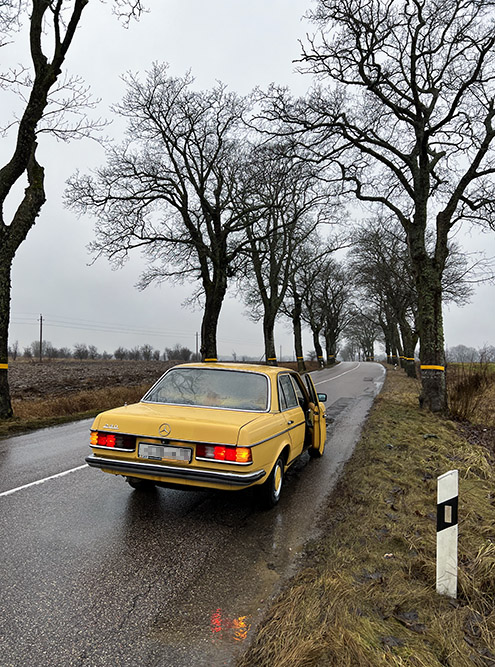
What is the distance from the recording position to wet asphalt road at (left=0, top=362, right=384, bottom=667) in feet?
8.62

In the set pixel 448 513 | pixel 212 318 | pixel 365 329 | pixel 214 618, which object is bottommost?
pixel 214 618

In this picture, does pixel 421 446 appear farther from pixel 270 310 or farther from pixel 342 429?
pixel 270 310

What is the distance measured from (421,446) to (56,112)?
1271cm

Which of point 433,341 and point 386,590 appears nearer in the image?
point 386,590

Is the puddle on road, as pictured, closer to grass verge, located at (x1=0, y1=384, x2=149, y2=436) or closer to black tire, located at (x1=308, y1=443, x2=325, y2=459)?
black tire, located at (x1=308, y1=443, x2=325, y2=459)

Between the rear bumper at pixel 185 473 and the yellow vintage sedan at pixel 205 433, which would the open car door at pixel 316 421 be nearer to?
the yellow vintage sedan at pixel 205 433

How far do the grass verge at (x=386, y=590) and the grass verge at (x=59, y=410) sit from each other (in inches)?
312

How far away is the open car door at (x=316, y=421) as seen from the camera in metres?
6.95

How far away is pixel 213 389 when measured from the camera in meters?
5.27

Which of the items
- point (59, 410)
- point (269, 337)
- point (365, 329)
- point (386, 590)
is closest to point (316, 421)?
point (386, 590)

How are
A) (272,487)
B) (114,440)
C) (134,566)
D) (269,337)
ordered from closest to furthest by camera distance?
(134,566), (114,440), (272,487), (269,337)

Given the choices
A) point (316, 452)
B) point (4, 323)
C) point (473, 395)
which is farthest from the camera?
point (473, 395)

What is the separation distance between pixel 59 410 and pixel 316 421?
347 inches

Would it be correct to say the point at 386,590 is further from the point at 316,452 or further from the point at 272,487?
the point at 316,452
